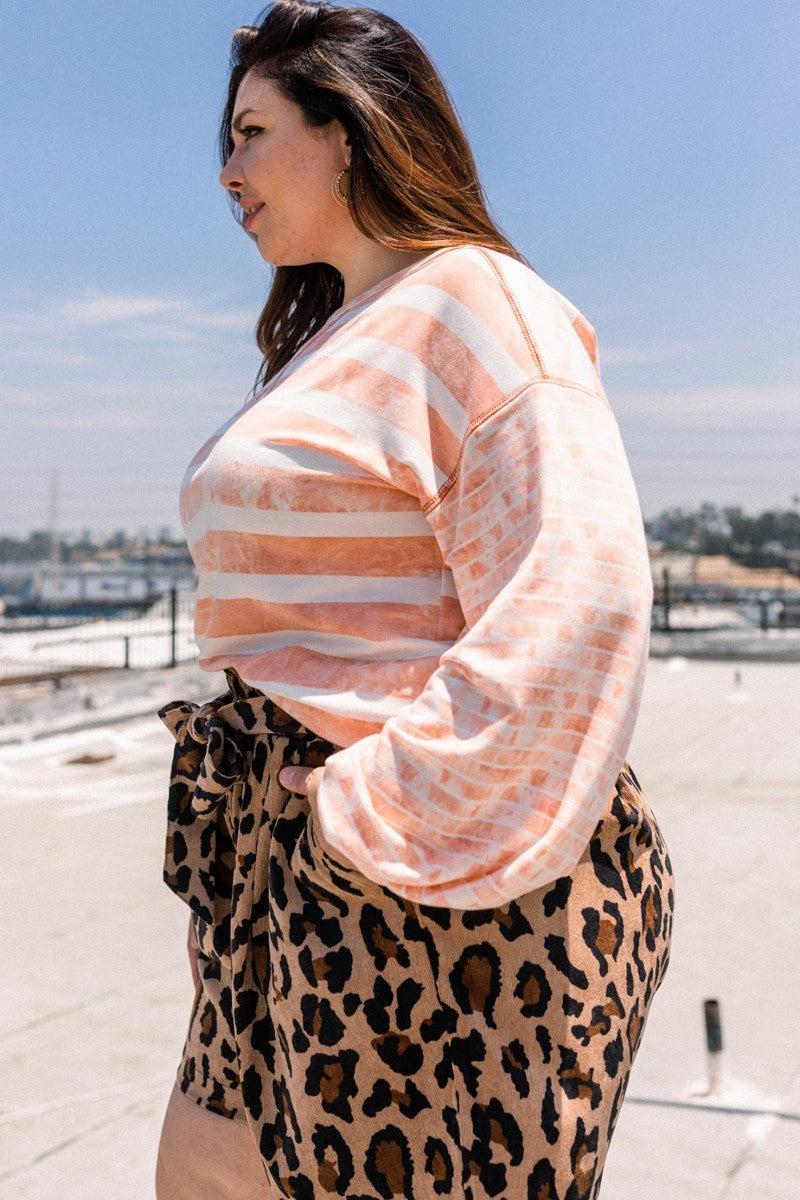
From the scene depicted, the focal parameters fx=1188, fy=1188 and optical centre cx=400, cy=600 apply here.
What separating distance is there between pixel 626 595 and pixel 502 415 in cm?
17

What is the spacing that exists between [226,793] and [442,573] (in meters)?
0.29

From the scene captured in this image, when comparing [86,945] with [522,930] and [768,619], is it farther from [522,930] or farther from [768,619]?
[768,619]

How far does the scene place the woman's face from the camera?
108 cm

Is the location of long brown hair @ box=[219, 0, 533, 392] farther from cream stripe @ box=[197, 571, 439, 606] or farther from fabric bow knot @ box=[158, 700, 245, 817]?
fabric bow knot @ box=[158, 700, 245, 817]

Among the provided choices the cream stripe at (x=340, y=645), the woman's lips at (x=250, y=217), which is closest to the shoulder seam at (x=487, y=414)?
the cream stripe at (x=340, y=645)

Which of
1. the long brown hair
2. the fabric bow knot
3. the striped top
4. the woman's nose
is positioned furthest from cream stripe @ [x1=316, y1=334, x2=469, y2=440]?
the fabric bow knot

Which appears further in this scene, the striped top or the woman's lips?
the woman's lips

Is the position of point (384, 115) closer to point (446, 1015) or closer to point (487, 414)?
point (487, 414)

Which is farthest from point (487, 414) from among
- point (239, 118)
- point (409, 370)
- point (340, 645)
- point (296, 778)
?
point (239, 118)

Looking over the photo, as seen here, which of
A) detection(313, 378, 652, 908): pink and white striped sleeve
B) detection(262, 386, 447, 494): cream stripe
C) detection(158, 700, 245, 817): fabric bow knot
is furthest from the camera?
detection(158, 700, 245, 817): fabric bow knot

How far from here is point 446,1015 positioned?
0.92 metres

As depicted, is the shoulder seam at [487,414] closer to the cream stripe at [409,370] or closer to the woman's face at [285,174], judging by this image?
the cream stripe at [409,370]

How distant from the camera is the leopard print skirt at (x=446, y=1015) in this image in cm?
90

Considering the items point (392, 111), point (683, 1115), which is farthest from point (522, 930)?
point (683, 1115)
